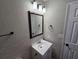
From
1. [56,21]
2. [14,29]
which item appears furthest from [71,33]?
[14,29]

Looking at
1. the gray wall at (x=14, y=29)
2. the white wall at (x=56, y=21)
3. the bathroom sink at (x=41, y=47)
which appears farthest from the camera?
the white wall at (x=56, y=21)

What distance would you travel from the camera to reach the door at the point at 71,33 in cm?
152

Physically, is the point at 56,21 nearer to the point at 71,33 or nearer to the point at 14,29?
the point at 71,33

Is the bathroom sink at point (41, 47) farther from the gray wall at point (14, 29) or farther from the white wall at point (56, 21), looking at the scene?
the white wall at point (56, 21)

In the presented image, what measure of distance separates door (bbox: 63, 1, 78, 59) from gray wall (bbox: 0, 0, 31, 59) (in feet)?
3.72

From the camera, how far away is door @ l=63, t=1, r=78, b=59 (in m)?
1.52

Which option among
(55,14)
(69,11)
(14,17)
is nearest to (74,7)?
(69,11)

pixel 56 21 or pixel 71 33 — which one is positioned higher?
pixel 56 21

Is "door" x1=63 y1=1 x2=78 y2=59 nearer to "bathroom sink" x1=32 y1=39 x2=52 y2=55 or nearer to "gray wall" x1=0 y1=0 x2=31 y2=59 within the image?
"bathroom sink" x1=32 y1=39 x2=52 y2=55

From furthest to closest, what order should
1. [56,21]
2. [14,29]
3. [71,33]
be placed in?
[56,21], [71,33], [14,29]

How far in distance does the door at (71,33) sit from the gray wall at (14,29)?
113cm

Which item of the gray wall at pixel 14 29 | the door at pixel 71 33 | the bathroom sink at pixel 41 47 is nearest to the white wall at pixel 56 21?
the door at pixel 71 33

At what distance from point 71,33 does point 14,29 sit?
1.47 meters

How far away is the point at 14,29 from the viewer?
47.2 inches
